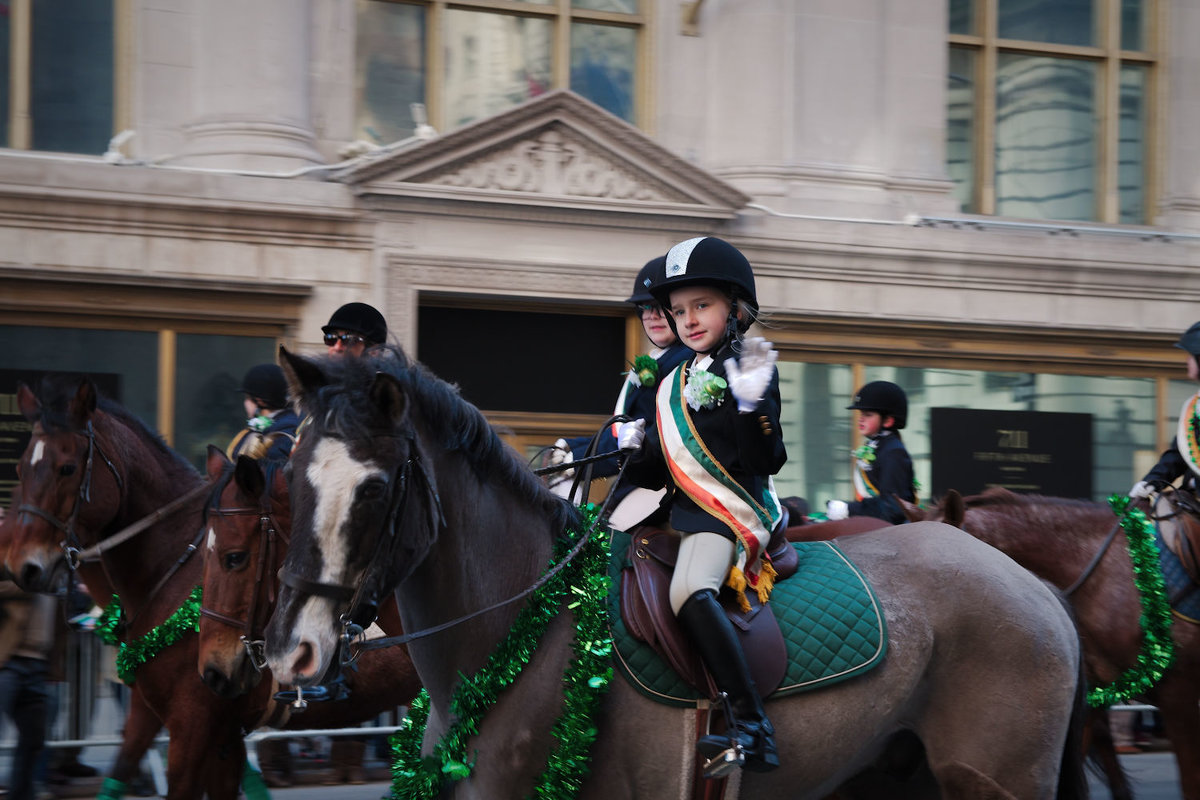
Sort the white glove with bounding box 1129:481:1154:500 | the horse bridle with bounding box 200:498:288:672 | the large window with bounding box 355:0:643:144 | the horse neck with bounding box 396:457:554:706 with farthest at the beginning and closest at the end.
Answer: the large window with bounding box 355:0:643:144 → the white glove with bounding box 1129:481:1154:500 → the horse bridle with bounding box 200:498:288:672 → the horse neck with bounding box 396:457:554:706

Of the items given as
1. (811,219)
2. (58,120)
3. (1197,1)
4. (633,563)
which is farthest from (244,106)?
(1197,1)

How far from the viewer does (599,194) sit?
499 inches

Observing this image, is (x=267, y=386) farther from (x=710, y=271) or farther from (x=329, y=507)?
(x=329, y=507)

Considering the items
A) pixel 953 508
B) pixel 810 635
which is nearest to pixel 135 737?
pixel 810 635

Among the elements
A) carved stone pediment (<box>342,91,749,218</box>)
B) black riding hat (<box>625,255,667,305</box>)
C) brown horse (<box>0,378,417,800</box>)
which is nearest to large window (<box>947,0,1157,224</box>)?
carved stone pediment (<box>342,91,749,218</box>)

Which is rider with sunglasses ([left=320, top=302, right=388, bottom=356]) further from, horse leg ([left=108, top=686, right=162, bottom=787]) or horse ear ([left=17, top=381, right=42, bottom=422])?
horse leg ([left=108, top=686, right=162, bottom=787])

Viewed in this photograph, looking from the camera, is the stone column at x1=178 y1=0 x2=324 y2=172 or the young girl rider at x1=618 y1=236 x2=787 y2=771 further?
the stone column at x1=178 y1=0 x2=324 y2=172

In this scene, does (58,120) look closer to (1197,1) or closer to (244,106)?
(244,106)

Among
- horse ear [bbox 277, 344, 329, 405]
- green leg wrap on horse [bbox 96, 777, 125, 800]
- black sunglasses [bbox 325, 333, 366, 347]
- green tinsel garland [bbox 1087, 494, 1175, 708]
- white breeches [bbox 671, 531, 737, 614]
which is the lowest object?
green leg wrap on horse [bbox 96, 777, 125, 800]

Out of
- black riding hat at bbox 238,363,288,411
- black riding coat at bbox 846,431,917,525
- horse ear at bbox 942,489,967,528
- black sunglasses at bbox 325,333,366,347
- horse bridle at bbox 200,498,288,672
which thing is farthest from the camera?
black riding coat at bbox 846,431,917,525

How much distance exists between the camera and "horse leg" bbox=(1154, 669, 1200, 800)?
23.5 feet

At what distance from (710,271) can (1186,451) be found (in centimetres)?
474

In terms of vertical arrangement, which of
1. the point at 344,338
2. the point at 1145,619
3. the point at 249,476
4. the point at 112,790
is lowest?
the point at 112,790

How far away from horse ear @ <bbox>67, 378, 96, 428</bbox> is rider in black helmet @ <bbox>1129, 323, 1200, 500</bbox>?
5865 millimetres
